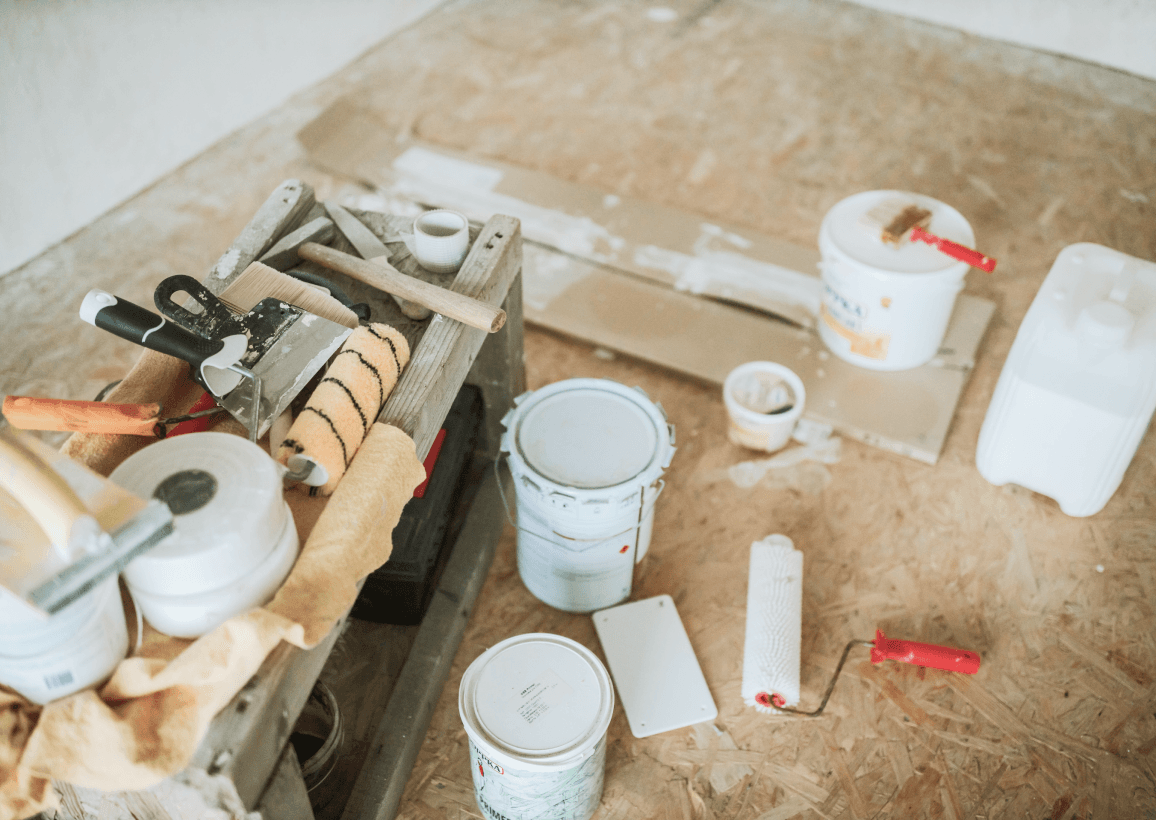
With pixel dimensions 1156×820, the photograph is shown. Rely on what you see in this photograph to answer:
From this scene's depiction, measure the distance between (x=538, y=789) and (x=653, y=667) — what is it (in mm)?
400

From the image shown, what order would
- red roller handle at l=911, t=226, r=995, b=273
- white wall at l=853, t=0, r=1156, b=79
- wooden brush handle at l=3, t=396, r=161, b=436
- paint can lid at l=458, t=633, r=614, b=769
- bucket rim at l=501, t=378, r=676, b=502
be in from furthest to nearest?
white wall at l=853, t=0, r=1156, b=79 → red roller handle at l=911, t=226, r=995, b=273 → bucket rim at l=501, t=378, r=676, b=502 → paint can lid at l=458, t=633, r=614, b=769 → wooden brush handle at l=3, t=396, r=161, b=436

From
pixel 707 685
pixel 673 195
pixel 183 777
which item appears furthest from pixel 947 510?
pixel 183 777

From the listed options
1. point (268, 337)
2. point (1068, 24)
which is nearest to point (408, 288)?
point (268, 337)

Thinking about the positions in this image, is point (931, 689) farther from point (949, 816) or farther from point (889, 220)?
point (889, 220)

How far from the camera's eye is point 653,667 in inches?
60.6

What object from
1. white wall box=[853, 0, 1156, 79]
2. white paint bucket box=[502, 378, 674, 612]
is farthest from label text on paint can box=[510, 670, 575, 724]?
white wall box=[853, 0, 1156, 79]

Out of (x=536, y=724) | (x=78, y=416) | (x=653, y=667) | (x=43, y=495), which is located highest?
(x=43, y=495)

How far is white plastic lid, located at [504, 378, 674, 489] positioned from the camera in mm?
1376

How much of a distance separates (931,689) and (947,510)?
45 cm

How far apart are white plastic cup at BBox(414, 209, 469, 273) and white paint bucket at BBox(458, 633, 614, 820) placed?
637 millimetres

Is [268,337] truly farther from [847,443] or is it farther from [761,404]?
[847,443]

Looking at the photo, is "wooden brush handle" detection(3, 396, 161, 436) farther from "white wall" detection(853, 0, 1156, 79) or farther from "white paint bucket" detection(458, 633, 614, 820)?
"white wall" detection(853, 0, 1156, 79)

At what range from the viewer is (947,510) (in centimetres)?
183

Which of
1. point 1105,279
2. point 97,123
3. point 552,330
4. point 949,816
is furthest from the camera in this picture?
point 97,123
